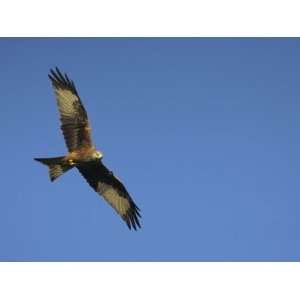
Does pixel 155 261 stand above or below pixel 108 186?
below

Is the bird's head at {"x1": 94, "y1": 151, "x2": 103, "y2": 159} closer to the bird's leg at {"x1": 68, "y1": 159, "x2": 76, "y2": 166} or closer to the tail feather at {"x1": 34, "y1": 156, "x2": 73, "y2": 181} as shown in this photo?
the bird's leg at {"x1": 68, "y1": 159, "x2": 76, "y2": 166}

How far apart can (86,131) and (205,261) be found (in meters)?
2.44

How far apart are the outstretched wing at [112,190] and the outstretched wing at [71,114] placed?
0.45 metres

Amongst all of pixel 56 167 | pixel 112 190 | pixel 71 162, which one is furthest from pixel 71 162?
pixel 112 190

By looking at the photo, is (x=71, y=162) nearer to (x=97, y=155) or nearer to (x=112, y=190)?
(x=97, y=155)

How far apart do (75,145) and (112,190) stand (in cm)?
118

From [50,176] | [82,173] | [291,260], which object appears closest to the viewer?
[291,260]

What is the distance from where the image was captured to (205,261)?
6477 millimetres

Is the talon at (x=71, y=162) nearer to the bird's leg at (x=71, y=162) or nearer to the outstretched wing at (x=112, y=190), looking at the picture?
the bird's leg at (x=71, y=162)

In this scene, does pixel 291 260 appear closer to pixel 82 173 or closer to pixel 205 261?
pixel 205 261

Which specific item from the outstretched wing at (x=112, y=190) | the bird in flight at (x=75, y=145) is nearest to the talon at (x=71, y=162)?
the bird in flight at (x=75, y=145)

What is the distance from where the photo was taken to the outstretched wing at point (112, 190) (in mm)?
8133

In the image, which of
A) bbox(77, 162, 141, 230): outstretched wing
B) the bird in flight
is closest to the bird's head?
the bird in flight
